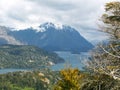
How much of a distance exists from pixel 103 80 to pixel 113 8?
4.74 metres

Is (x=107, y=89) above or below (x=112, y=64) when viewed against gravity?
below

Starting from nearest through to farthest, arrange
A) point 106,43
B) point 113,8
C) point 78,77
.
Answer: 1. point 113,8
2. point 106,43
3. point 78,77

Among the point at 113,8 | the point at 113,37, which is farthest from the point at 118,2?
the point at 113,37

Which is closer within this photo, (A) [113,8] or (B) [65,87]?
(A) [113,8]

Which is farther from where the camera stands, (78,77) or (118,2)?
(78,77)

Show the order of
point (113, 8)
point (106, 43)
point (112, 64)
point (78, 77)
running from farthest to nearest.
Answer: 1. point (78, 77)
2. point (106, 43)
3. point (113, 8)
4. point (112, 64)

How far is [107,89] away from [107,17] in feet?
16.8

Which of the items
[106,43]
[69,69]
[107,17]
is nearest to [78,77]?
[69,69]

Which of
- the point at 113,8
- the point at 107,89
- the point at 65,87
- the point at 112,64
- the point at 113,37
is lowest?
the point at 65,87

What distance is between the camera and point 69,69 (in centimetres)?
3338

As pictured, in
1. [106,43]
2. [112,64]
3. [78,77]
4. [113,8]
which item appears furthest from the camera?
[78,77]

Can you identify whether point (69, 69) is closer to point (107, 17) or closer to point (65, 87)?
point (65, 87)

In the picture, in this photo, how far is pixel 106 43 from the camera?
25.4m

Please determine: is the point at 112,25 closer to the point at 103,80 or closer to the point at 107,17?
the point at 107,17
